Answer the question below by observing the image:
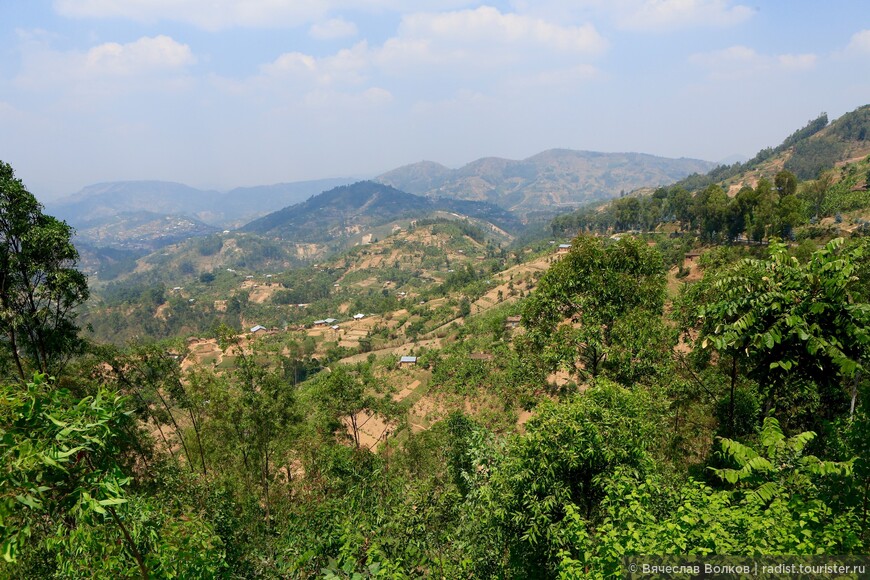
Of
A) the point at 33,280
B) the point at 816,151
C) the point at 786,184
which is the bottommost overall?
the point at 33,280

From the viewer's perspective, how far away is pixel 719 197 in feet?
138

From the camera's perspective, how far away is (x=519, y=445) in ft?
19.9

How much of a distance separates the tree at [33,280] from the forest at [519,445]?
5 centimetres

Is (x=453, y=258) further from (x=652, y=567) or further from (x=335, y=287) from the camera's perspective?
(x=652, y=567)

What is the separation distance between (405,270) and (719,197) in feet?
376

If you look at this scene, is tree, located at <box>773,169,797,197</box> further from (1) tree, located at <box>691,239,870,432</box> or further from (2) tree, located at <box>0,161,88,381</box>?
(2) tree, located at <box>0,161,88,381</box>

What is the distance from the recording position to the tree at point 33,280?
980cm

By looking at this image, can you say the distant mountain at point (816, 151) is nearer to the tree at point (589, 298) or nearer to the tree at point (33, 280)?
the tree at point (589, 298)

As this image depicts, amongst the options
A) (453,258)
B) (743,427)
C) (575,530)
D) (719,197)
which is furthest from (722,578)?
(453,258)

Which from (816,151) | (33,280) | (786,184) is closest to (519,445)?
(33,280)

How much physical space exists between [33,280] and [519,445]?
12418 mm

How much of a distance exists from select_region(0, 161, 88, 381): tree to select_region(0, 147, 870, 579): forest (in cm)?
5

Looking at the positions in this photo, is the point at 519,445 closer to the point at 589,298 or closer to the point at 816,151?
the point at 589,298

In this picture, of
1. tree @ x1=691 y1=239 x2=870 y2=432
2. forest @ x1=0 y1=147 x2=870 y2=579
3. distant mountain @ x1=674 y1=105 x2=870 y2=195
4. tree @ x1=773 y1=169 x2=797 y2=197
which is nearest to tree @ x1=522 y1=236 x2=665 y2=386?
forest @ x1=0 y1=147 x2=870 y2=579
